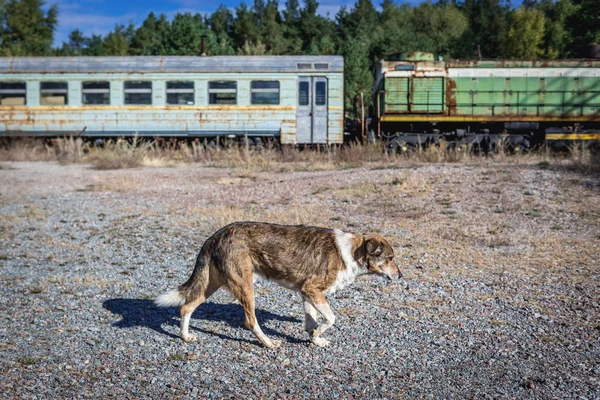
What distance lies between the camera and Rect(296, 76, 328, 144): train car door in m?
23.4

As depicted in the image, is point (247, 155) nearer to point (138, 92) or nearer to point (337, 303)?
point (138, 92)

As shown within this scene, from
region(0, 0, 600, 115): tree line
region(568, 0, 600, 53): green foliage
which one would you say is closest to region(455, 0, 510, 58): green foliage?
region(0, 0, 600, 115): tree line

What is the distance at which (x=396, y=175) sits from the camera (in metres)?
15.9

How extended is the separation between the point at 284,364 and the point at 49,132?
21015mm

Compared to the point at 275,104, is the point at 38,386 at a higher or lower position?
lower

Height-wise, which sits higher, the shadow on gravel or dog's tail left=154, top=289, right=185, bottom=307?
dog's tail left=154, top=289, right=185, bottom=307

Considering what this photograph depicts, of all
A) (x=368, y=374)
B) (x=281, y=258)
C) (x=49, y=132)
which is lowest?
(x=368, y=374)

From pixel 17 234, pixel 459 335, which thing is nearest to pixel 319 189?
pixel 17 234

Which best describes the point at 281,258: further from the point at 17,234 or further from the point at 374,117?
the point at 374,117

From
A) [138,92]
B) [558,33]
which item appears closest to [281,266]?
[138,92]

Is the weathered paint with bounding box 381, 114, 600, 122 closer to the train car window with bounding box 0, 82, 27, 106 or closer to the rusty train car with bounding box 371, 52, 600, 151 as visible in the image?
the rusty train car with bounding box 371, 52, 600, 151

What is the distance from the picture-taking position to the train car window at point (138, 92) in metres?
A: 23.5

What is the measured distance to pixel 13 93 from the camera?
24219 mm

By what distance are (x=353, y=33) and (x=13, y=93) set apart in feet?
121
